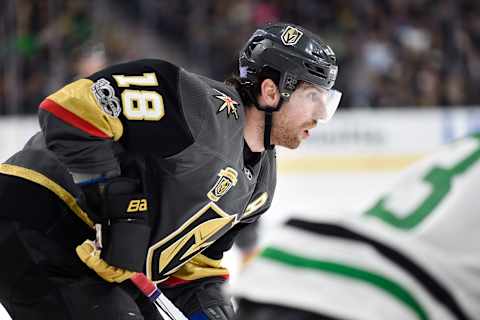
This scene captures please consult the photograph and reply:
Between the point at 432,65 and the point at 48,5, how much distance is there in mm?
3083

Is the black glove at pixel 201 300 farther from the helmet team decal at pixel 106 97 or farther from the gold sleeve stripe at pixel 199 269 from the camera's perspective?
the helmet team decal at pixel 106 97

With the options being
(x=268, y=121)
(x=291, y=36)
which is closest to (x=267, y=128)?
(x=268, y=121)

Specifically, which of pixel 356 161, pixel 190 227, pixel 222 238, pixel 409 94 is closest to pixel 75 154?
pixel 190 227

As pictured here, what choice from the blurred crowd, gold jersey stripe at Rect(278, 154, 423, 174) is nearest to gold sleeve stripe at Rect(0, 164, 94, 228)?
gold jersey stripe at Rect(278, 154, 423, 174)

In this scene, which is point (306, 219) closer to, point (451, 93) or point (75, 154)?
point (75, 154)

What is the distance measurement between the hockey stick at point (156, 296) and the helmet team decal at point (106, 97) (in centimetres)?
40

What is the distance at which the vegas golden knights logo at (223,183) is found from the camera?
2244mm

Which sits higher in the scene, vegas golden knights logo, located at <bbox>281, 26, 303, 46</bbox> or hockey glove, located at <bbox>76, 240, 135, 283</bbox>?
vegas golden knights logo, located at <bbox>281, 26, 303, 46</bbox>

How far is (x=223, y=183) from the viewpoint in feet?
7.43

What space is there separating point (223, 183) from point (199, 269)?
0.38 m

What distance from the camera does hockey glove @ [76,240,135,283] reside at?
81.4 inches

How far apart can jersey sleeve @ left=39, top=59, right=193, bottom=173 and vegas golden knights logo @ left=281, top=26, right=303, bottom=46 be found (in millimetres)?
350

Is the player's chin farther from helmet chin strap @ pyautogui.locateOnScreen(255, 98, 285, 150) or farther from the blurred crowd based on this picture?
the blurred crowd

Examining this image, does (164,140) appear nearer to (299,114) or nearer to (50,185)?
(50,185)
